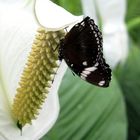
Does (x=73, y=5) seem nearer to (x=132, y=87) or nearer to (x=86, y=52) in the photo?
(x=86, y=52)

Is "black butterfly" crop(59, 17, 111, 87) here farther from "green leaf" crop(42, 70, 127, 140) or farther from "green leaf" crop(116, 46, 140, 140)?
"green leaf" crop(116, 46, 140, 140)

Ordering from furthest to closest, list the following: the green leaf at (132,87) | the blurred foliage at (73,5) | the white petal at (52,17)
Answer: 1. the green leaf at (132,87)
2. the blurred foliage at (73,5)
3. the white petal at (52,17)

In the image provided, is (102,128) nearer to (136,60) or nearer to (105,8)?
(105,8)

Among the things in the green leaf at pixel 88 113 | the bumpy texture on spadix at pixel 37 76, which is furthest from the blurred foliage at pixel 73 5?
the bumpy texture on spadix at pixel 37 76

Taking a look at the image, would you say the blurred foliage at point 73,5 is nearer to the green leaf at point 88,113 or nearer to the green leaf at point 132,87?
the green leaf at point 88,113

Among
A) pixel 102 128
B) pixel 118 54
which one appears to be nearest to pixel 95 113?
pixel 102 128

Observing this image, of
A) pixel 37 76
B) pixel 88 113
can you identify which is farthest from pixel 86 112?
pixel 37 76

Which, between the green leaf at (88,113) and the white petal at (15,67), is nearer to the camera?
the white petal at (15,67)
